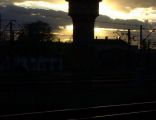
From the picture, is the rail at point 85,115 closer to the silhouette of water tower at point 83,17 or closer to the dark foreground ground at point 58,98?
the dark foreground ground at point 58,98

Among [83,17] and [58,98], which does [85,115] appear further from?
[83,17]

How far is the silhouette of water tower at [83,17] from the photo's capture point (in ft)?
160

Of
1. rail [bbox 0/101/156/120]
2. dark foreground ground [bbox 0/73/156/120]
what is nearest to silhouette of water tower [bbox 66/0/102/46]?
dark foreground ground [bbox 0/73/156/120]

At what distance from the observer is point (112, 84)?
32031 mm

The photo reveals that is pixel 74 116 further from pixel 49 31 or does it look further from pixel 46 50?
pixel 49 31

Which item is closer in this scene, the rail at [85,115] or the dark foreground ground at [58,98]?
the rail at [85,115]

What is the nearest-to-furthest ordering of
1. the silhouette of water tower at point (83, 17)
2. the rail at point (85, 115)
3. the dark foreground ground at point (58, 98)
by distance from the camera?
1. the rail at point (85, 115)
2. the dark foreground ground at point (58, 98)
3. the silhouette of water tower at point (83, 17)

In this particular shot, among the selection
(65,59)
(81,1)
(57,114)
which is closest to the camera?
(57,114)

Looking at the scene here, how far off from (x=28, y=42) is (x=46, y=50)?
600cm

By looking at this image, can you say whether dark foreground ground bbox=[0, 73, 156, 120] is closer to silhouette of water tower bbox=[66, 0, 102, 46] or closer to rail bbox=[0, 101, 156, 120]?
rail bbox=[0, 101, 156, 120]

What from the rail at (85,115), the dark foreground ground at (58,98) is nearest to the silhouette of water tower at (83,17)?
the dark foreground ground at (58,98)

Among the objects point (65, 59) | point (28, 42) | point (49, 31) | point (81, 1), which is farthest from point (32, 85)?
point (49, 31)

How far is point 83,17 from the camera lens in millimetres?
49469

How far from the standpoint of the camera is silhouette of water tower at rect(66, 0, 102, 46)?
48.8m
